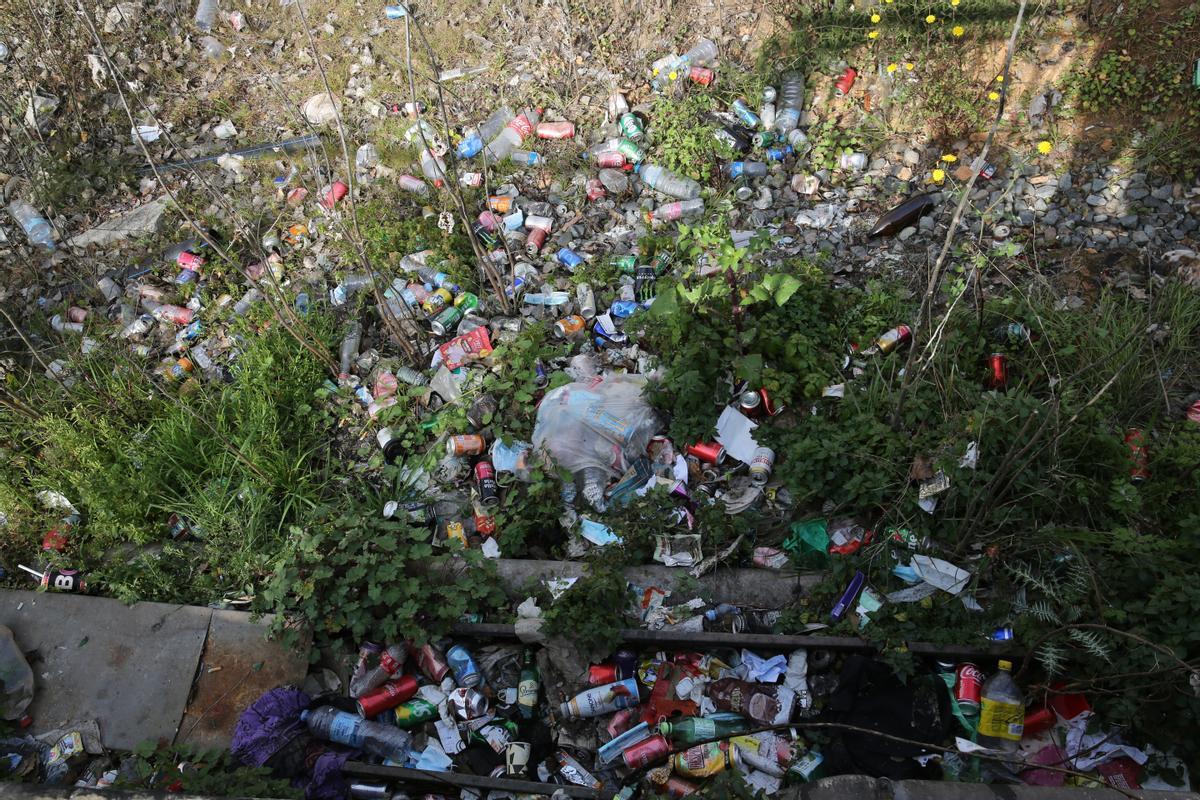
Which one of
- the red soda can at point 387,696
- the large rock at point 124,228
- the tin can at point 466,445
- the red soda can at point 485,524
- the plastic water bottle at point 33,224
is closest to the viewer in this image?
the red soda can at point 387,696

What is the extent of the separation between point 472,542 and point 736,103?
319 cm

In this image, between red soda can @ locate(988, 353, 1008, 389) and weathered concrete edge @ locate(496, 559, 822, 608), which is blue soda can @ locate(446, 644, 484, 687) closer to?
weathered concrete edge @ locate(496, 559, 822, 608)

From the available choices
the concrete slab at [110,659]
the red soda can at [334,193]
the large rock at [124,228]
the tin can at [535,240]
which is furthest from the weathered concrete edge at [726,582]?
the large rock at [124,228]

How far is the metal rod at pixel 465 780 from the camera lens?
2.66 meters

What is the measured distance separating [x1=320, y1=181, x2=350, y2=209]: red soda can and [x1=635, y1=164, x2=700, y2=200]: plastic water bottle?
1999 mm

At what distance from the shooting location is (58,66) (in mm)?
6012

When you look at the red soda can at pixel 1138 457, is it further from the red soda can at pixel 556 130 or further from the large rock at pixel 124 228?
the large rock at pixel 124 228

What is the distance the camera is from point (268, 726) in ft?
9.55

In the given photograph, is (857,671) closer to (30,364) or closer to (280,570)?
(280,570)

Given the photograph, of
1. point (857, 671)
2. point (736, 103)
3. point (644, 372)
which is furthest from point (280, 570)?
point (736, 103)

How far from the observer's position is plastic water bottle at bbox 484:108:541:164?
5.10 meters

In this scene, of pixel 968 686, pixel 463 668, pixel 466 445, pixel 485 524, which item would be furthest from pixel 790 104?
pixel 463 668

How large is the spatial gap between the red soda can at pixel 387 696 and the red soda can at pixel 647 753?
0.91 m

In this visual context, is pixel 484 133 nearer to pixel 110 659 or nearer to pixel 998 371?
pixel 998 371
